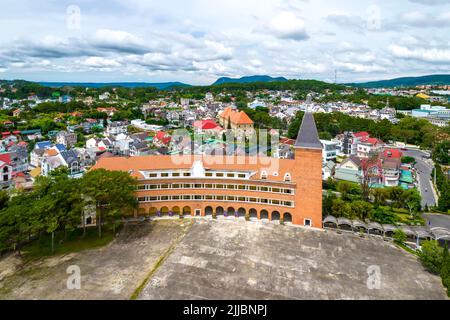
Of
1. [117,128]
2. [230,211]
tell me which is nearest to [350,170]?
[230,211]

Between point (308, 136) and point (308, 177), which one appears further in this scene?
point (308, 136)

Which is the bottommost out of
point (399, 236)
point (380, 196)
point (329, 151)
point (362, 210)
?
point (399, 236)

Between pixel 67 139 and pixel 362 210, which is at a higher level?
pixel 67 139

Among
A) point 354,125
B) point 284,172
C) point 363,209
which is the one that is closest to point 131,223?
point 284,172

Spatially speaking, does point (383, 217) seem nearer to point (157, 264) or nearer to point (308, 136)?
point (308, 136)

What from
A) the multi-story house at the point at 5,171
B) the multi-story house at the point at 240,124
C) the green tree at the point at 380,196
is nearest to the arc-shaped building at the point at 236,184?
the green tree at the point at 380,196
